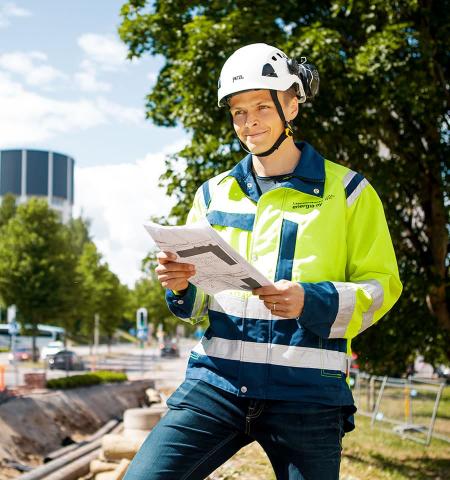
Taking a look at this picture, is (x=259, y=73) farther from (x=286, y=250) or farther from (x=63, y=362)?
(x=63, y=362)

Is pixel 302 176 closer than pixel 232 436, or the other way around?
pixel 232 436

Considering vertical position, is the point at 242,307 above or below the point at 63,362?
above

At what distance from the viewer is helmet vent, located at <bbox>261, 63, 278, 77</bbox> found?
2773mm

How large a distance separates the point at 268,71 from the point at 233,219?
56 cm

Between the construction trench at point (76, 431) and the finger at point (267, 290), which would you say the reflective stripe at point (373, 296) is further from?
the construction trench at point (76, 431)

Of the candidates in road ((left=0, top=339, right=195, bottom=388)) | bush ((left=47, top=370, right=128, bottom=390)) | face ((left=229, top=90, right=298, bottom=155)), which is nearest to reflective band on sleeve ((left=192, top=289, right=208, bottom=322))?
face ((left=229, top=90, right=298, bottom=155))

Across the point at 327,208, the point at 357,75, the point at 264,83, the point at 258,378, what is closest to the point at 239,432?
the point at 258,378

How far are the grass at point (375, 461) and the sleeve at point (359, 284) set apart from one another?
17.7 ft

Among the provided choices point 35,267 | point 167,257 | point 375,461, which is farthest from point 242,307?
Answer: point 35,267

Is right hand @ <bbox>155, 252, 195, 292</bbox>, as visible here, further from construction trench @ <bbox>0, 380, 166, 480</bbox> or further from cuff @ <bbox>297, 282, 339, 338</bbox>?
construction trench @ <bbox>0, 380, 166, 480</bbox>

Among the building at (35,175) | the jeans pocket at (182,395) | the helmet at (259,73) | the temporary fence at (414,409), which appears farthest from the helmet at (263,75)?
the building at (35,175)

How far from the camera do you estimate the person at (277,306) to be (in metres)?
2.50

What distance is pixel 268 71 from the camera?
9.14 feet

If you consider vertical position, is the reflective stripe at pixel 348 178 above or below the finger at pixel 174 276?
above
